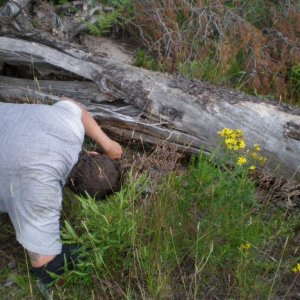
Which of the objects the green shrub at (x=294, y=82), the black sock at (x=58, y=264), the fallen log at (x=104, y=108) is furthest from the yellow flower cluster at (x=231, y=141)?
the green shrub at (x=294, y=82)

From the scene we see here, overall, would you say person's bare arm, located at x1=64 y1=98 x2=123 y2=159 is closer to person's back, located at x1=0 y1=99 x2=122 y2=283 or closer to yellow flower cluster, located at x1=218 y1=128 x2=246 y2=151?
person's back, located at x1=0 y1=99 x2=122 y2=283

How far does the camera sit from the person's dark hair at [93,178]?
3.09m

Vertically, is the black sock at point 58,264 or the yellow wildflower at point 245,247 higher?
the yellow wildflower at point 245,247

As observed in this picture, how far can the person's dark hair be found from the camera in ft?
10.1

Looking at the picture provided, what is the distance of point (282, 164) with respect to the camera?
3508 mm

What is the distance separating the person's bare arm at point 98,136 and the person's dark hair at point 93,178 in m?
0.32

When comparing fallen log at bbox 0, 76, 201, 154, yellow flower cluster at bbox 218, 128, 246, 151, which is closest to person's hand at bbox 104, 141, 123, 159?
fallen log at bbox 0, 76, 201, 154

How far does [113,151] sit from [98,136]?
0.15 metres

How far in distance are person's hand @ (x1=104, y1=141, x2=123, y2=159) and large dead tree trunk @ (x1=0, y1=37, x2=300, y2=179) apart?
27cm

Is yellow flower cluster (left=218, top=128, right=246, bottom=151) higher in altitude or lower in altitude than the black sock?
higher

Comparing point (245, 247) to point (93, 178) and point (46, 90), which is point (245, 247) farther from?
point (46, 90)

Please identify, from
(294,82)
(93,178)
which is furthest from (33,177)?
(294,82)

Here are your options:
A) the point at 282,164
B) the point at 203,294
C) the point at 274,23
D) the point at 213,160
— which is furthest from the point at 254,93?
the point at 203,294

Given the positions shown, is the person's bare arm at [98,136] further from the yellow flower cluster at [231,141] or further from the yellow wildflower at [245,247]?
the yellow wildflower at [245,247]
